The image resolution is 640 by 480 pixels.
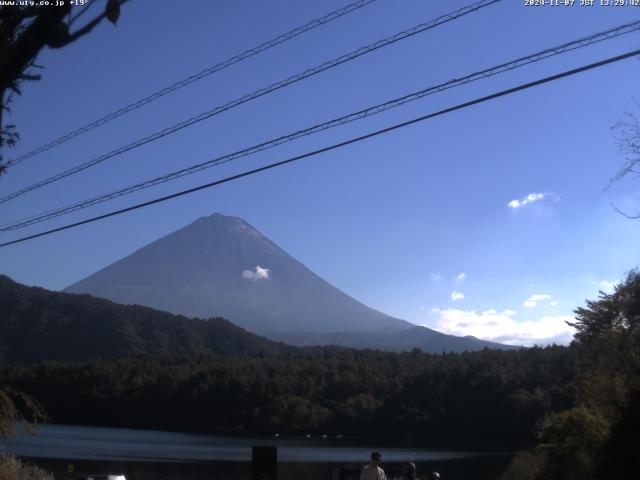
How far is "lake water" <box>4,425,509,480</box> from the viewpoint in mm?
44250

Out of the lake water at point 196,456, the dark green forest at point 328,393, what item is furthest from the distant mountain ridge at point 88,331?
the lake water at point 196,456

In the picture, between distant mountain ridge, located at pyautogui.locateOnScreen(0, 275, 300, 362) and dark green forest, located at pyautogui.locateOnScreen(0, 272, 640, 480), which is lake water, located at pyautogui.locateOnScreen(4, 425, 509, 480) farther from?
distant mountain ridge, located at pyautogui.locateOnScreen(0, 275, 300, 362)

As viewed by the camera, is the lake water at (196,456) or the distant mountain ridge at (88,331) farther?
the distant mountain ridge at (88,331)

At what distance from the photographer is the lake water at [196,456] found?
4425 cm

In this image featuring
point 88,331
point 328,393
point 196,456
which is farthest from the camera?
point 88,331

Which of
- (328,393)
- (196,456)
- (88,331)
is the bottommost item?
(196,456)

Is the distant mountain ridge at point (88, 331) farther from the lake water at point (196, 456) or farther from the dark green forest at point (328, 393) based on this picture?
the lake water at point (196, 456)

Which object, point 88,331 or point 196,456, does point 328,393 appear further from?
point 88,331

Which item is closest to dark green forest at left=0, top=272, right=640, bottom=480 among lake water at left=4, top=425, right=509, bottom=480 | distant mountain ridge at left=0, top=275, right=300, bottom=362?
lake water at left=4, top=425, right=509, bottom=480

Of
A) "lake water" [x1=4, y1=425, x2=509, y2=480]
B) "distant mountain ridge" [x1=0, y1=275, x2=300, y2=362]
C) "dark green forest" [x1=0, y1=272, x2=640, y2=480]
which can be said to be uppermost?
"distant mountain ridge" [x1=0, y1=275, x2=300, y2=362]

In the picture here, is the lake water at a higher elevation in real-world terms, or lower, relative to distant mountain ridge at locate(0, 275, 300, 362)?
lower

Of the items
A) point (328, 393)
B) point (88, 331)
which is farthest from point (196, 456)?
point (88, 331)

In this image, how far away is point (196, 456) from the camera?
5600 cm

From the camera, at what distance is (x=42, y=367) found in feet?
265
